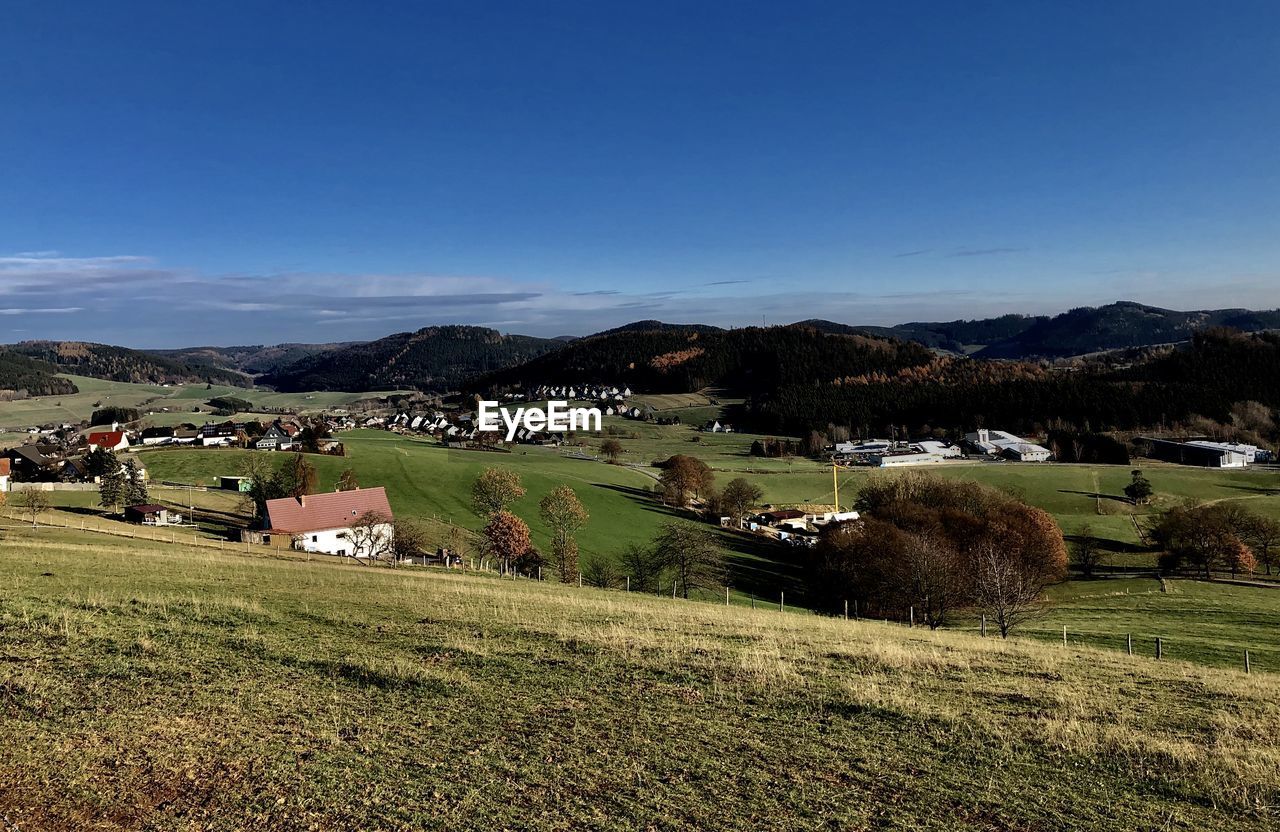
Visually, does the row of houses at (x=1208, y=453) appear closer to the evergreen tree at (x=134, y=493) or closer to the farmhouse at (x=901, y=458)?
the farmhouse at (x=901, y=458)

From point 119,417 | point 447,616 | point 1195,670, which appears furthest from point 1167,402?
point 119,417

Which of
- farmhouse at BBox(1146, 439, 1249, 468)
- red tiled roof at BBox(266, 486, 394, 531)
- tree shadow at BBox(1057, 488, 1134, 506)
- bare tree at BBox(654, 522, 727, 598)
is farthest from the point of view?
farmhouse at BBox(1146, 439, 1249, 468)

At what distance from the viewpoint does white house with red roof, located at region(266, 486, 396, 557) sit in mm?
61969

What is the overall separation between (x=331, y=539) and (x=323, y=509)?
3.16 meters

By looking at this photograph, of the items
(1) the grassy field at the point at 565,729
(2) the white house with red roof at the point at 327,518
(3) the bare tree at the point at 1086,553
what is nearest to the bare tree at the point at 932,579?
(3) the bare tree at the point at 1086,553

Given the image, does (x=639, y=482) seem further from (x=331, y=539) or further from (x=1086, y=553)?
(x=1086, y=553)

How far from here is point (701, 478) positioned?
10062 centimetres

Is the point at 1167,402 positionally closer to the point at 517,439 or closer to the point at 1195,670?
the point at 517,439

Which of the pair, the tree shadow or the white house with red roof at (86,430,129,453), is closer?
the tree shadow

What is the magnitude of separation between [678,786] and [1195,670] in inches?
773

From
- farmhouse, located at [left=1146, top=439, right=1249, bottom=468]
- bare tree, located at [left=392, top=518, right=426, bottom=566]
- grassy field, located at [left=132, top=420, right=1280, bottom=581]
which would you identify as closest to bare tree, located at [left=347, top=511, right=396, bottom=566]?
bare tree, located at [left=392, top=518, right=426, bottom=566]

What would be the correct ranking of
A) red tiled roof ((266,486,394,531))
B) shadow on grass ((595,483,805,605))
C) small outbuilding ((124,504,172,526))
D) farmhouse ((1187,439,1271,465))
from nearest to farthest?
1. small outbuilding ((124,504,172,526))
2. red tiled roof ((266,486,394,531))
3. shadow on grass ((595,483,805,605))
4. farmhouse ((1187,439,1271,465))

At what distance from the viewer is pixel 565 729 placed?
10859 mm

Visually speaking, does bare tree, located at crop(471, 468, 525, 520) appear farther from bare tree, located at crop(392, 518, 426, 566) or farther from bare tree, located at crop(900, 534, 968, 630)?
bare tree, located at crop(900, 534, 968, 630)
